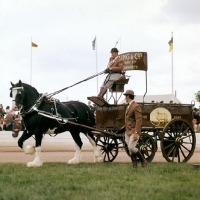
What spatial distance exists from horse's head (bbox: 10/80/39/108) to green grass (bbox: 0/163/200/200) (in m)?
1.88

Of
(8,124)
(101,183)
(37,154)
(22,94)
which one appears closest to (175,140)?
(37,154)

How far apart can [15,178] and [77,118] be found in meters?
4.52

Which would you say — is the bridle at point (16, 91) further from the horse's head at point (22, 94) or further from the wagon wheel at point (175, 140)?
the wagon wheel at point (175, 140)

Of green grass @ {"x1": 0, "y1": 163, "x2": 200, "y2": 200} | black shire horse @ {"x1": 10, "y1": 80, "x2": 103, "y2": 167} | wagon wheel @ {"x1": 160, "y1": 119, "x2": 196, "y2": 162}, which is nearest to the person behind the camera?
green grass @ {"x1": 0, "y1": 163, "x2": 200, "y2": 200}

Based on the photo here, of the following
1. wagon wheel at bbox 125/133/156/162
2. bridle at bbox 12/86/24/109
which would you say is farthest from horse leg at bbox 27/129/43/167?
wagon wheel at bbox 125/133/156/162

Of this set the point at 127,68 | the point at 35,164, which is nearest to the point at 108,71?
the point at 127,68

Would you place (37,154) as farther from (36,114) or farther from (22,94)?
(22,94)

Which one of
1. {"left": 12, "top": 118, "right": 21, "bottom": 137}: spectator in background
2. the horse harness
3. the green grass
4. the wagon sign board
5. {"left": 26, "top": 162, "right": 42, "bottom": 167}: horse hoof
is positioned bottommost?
the green grass

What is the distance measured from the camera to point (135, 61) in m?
12.3

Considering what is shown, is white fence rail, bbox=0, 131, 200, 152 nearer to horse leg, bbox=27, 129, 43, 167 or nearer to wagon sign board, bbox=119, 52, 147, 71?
wagon sign board, bbox=119, 52, 147, 71

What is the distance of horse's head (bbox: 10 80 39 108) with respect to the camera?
11.3m

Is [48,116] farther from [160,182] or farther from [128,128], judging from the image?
[160,182]

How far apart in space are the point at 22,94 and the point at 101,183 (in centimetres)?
446

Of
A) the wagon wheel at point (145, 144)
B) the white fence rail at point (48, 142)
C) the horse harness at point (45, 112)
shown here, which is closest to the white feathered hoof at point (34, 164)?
the horse harness at point (45, 112)
